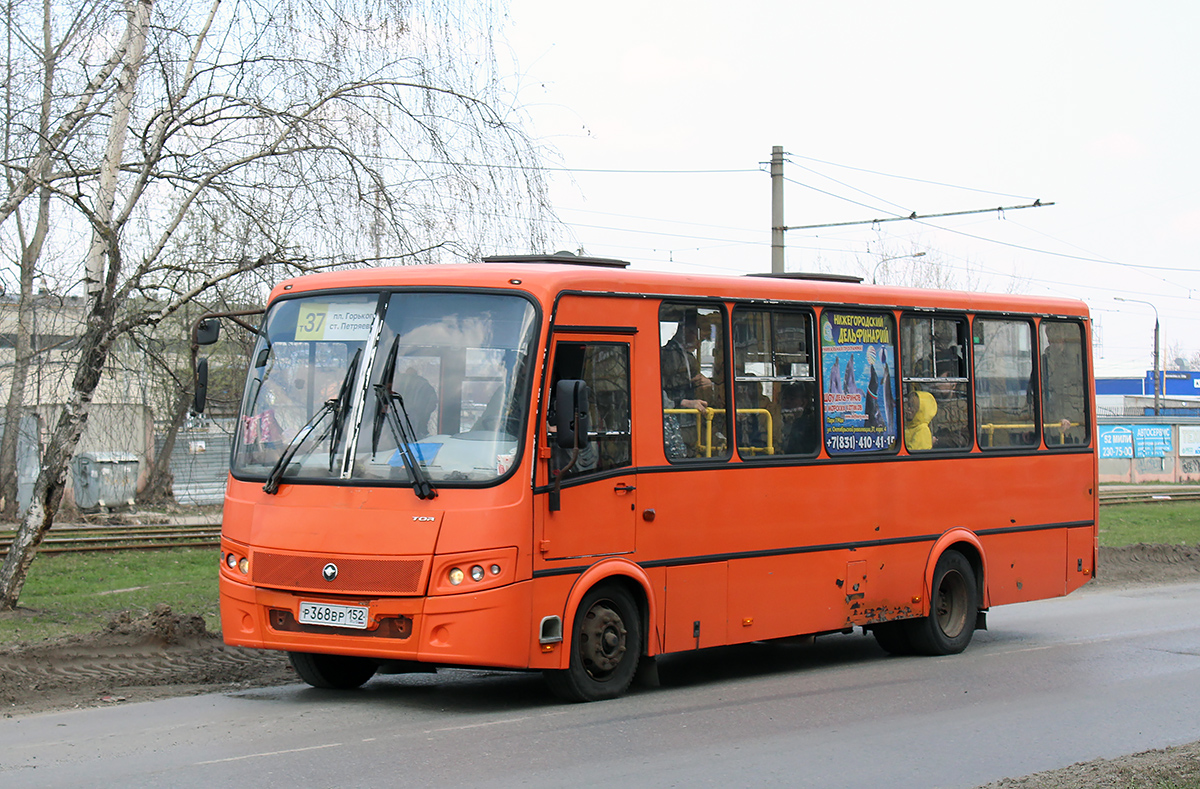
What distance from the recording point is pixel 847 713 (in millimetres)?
9086

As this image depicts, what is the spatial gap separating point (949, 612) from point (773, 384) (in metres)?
3.18

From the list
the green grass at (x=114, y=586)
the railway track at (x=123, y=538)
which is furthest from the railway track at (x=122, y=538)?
the green grass at (x=114, y=586)

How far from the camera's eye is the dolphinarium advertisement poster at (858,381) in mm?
11250

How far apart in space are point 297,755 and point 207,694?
2418mm

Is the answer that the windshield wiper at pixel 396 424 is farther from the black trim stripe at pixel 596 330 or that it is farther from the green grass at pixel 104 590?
the green grass at pixel 104 590

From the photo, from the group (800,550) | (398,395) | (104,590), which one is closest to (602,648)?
(398,395)

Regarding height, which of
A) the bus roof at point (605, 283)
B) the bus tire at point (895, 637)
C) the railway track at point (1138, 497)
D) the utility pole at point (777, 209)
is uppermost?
the utility pole at point (777, 209)

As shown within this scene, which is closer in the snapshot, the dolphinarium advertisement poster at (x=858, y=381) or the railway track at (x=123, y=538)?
the dolphinarium advertisement poster at (x=858, y=381)

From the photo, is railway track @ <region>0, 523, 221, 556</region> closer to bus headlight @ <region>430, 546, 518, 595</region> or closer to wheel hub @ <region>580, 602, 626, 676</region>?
wheel hub @ <region>580, 602, 626, 676</region>

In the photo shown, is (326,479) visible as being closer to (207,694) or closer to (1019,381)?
(207,694)

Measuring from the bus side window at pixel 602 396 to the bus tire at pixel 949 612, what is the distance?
13.3 feet

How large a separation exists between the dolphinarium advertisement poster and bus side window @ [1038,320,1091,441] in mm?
2300

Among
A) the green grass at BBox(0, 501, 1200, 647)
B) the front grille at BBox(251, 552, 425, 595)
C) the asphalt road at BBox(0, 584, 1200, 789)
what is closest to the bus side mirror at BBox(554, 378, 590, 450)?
the front grille at BBox(251, 552, 425, 595)

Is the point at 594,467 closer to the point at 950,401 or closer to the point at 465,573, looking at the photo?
the point at 465,573
